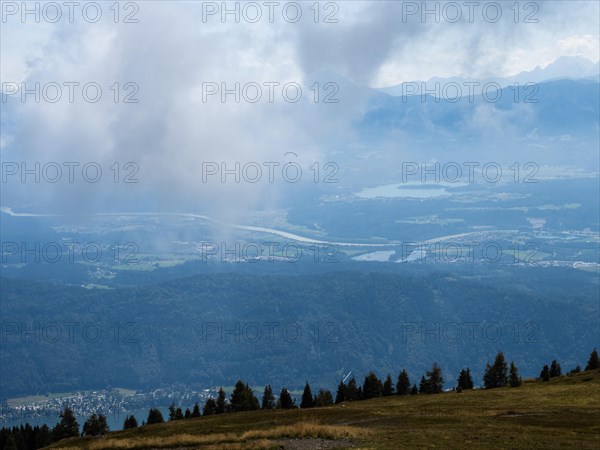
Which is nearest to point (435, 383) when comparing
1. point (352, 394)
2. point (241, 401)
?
point (352, 394)

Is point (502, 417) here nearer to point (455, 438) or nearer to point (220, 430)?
point (455, 438)

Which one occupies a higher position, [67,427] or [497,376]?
[497,376]

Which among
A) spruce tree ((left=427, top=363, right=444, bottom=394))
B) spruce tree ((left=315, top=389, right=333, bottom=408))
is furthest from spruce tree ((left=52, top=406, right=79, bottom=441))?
spruce tree ((left=427, top=363, right=444, bottom=394))

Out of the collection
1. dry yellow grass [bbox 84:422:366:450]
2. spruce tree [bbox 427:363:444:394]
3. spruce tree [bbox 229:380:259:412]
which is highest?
dry yellow grass [bbox 84:422:366:450]

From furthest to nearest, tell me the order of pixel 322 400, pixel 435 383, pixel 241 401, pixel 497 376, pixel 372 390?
pixel 372 390 → pixel 241 401 → pixel 322 400 → pixel 435 383 → pixel 497 376

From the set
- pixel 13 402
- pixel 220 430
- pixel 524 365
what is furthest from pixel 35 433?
pixel 524 365

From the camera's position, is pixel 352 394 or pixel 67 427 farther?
pixel 352 394

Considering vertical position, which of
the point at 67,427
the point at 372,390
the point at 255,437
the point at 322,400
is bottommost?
the point at 67,427

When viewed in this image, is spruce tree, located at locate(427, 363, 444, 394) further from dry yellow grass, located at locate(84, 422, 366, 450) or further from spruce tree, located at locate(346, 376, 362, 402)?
dry yellow grass, located at locate(84, 422, 366, 450)

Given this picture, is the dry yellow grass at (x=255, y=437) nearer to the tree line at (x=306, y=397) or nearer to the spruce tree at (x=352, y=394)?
the tree line at (x=306, y=397)

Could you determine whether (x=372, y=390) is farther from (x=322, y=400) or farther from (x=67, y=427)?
(x=67, y=427)

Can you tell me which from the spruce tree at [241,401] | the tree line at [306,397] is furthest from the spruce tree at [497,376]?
the spruce tree at [241,401]
